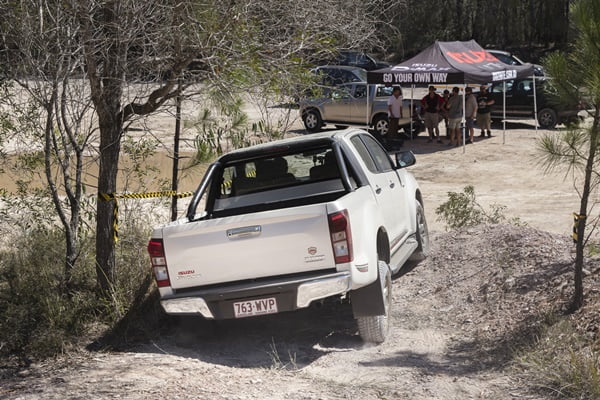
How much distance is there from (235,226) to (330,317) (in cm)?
186

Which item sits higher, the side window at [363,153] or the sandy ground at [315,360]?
the side window at [363,153]

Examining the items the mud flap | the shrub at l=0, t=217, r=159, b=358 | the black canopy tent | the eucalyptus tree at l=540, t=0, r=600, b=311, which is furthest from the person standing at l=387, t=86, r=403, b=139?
the mud flap

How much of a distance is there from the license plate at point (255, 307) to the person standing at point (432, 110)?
16885mm

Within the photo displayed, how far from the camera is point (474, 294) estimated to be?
7922mm

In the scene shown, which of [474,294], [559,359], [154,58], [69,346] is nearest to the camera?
[559,359]

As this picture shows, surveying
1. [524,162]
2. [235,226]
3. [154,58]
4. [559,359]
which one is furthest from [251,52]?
[524,162]

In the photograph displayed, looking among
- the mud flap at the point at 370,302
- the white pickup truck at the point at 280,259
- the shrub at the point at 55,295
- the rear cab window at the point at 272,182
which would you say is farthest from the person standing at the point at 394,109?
the mud flap at the point at 370,302

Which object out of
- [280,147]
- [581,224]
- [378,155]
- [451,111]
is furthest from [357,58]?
[581,224]

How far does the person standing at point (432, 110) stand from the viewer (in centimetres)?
2245

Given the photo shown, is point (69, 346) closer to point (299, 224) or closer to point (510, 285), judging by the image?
point (299, 224)

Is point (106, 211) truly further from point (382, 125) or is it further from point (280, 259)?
point (382, 125)

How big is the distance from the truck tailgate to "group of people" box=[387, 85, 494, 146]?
16.1 metres

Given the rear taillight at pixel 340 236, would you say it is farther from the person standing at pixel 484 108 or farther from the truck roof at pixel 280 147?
the person standing at pixel 484 108

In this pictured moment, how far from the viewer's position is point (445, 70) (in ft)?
67.7
